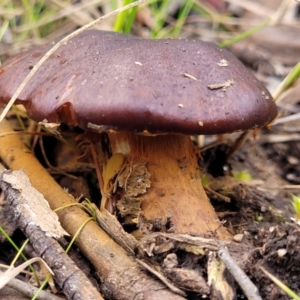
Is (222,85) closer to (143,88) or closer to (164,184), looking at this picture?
(143,88)

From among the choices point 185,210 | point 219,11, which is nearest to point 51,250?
point 185,210

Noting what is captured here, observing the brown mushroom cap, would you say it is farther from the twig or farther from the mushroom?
the twig

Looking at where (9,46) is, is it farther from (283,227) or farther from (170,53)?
(283,227)

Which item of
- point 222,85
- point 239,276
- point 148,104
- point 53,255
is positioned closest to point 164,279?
point 239,276

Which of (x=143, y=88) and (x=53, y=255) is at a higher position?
(x=143, y=88)

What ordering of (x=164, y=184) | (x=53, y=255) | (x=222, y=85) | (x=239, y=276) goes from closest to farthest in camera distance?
(x=239, y=276) < (x=53, y=255) < (x=222, y=85) < (x=164, y=184)

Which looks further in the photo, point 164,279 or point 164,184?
point 164,184

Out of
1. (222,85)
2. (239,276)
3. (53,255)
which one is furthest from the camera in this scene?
(222,85)
